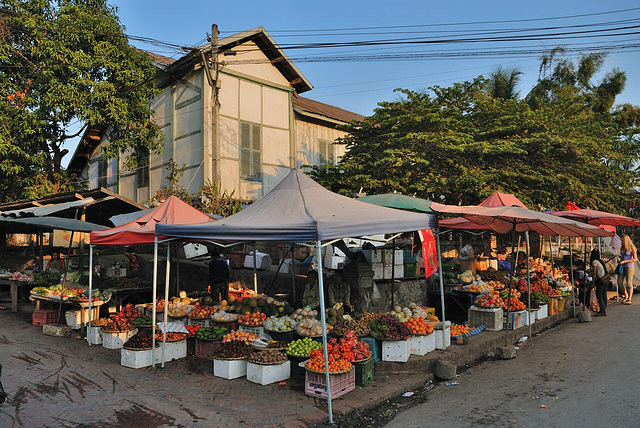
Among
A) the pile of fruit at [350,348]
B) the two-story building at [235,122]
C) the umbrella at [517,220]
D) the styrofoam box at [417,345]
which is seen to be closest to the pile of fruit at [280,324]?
the pile of fruit at [350,348]

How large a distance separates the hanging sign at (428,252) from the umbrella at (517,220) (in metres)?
0.62

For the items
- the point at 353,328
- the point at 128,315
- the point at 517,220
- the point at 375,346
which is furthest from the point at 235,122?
the point at 375,346

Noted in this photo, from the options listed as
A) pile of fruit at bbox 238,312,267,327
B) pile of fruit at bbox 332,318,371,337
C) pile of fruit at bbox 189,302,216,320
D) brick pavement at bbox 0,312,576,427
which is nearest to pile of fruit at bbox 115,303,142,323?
brick pavement at bbox 0,312,576,427

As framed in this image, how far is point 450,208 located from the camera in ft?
29.3

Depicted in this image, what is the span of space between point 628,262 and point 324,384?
41.4 ft

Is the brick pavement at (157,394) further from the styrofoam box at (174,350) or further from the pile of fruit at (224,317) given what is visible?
the pile of fruit at (224,317)

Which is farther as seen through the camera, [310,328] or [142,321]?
[142,321]

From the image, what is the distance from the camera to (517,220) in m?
9.49

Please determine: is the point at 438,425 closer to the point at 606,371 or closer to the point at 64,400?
the point at 606,371

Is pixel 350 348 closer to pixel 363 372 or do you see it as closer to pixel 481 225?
pixel 363 372

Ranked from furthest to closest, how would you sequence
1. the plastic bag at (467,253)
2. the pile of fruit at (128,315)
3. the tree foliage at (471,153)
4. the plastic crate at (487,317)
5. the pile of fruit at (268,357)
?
the tree foliage at (471,153) → the plastic bag at (467,253) → the plastic crate at (487,317) → the pile of fruit at (128,315) → the pile of fruit at (268,357)

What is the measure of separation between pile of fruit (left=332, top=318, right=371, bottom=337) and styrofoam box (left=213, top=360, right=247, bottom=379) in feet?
5.30

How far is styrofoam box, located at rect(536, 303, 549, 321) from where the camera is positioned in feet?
37.8

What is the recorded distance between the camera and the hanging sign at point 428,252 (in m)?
8.20
